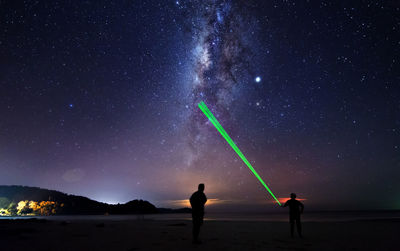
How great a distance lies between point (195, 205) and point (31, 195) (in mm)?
192185

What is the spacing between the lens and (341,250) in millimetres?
7188

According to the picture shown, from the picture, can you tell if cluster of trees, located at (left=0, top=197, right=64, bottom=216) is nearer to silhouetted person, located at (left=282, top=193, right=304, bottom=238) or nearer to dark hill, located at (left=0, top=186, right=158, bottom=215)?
dark hill, located at (left=0, top=186, right=158, bottom=215)

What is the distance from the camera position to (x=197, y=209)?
8.73m

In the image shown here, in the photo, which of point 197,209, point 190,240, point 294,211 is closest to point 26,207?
point 190,240

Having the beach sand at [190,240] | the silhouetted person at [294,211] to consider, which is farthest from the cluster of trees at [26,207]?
the silhouetted person at [294,211]

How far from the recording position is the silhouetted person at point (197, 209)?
8.66 m

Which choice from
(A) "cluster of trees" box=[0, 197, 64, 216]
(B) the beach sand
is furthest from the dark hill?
(B) the beach sand

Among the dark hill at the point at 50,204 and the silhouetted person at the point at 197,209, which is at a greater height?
the silhouetted person at the point at 197,209

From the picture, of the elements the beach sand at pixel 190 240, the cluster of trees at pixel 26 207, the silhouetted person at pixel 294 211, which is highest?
the silhouetted person at pixel 294 211

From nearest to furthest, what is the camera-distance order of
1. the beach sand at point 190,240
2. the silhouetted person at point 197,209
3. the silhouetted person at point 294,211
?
the beach sand at point 190,240 < the silhouetted person at point 197,209 < the silhouetted person at point 294,211

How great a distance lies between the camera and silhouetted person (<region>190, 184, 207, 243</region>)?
8.66 m

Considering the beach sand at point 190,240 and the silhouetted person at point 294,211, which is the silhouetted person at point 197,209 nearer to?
the beach sand at point 190,240

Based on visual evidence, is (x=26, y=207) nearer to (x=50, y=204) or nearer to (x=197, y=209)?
(x=50, y=204)

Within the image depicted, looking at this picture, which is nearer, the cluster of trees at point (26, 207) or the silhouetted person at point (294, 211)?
the silhouetted person at point (294, 211)
